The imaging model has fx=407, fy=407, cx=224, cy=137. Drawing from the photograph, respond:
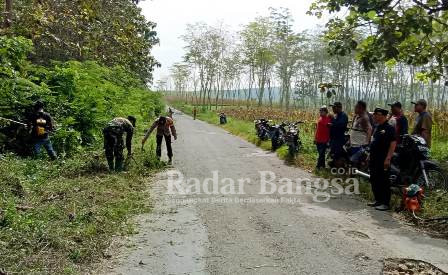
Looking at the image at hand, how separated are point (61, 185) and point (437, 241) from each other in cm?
639

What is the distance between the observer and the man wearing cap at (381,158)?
24.3 ft

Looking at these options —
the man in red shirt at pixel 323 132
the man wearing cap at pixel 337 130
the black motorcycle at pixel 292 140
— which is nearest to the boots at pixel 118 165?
the man in red shirt at pixel 323 132

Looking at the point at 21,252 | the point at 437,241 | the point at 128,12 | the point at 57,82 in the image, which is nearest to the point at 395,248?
the point at 437,241

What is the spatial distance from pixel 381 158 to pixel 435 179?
4.85 feet

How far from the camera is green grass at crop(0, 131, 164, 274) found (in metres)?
4.53

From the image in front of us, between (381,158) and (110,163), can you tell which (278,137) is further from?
(381,158)

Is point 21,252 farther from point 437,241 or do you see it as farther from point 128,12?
point 128,12

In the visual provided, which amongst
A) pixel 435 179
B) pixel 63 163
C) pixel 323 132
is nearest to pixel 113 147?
pixel 63 163

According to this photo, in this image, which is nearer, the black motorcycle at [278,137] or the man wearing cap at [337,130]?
the man wearing cap at [337,130]

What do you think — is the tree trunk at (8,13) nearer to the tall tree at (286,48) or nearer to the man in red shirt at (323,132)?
the man in red shirt at (323,132)

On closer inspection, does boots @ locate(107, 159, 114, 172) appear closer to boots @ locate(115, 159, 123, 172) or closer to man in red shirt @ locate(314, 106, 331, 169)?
boots @ locate(115, 159, 123, 172)

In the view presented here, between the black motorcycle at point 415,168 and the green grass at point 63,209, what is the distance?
5.04 m

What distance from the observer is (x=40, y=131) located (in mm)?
10164

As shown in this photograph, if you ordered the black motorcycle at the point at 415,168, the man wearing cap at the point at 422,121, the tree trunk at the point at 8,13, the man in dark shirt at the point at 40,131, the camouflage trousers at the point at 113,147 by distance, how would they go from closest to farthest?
1. the tree trunk at the point at 8,13
2. the black motorcycle at the point at 415,168
3. the man wearing cap at the point at 422,121
4. the camouflage trousers at the point at 113,147
5. the man in dark shirt at the point at 40,131
